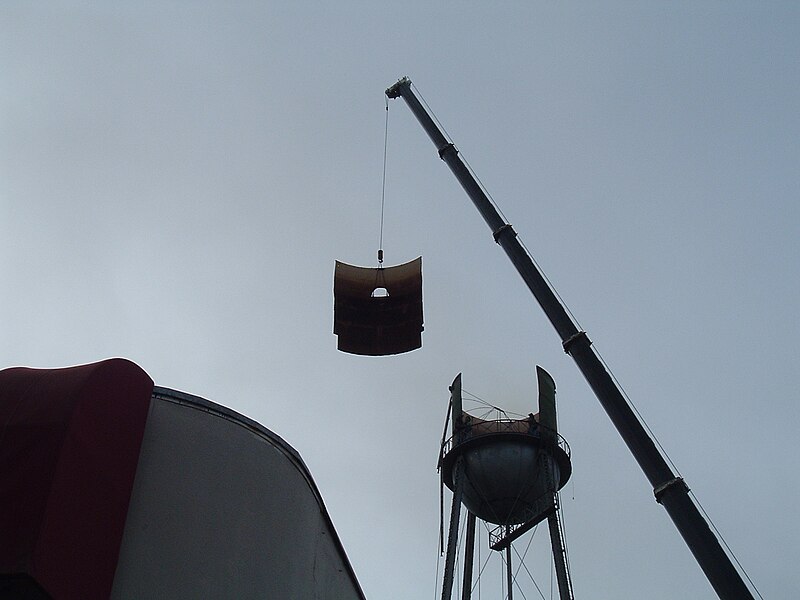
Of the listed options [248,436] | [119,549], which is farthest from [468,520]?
[119,549]

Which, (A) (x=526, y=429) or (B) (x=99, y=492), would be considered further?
(A) (x=526, y=429)

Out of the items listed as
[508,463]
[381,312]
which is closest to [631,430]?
[381,312]

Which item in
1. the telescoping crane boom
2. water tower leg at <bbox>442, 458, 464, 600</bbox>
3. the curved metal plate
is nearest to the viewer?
the telescoping crane boom

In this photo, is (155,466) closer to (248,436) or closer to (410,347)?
(248,436)

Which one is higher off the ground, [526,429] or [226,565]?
[526,429]

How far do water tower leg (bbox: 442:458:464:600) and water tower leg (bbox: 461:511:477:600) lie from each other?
3.64 ft

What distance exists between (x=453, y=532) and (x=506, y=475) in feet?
8.55

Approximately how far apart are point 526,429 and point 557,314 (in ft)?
29.5

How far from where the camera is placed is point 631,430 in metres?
18.2

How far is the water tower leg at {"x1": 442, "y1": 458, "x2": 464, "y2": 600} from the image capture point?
90.3ft

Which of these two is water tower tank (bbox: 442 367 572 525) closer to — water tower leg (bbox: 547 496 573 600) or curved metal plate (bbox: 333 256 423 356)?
water tower leg (bbox: 547 496 573 600)

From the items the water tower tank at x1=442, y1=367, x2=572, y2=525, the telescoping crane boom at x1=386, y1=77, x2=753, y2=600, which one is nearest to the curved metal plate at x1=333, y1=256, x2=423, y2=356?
the telescoping crane boom at x1=386, y1=77, x2=753, y2=600

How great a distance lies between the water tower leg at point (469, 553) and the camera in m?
28.8

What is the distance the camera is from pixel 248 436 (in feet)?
52.6
